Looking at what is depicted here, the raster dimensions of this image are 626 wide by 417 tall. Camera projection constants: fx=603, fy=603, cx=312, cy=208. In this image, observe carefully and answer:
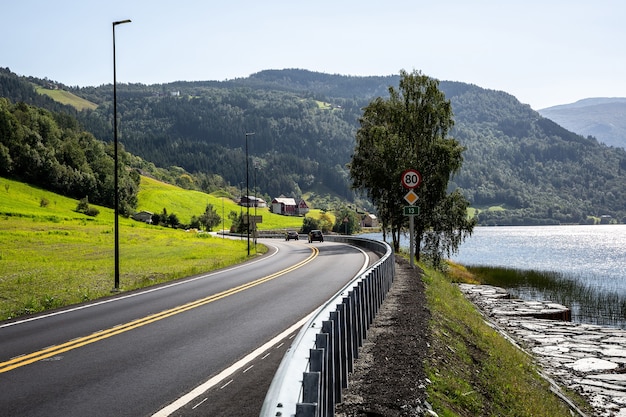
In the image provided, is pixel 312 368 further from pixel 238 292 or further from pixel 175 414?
pixel 238 292

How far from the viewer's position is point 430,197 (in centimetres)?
4081

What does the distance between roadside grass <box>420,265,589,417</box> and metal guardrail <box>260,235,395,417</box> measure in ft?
3.75

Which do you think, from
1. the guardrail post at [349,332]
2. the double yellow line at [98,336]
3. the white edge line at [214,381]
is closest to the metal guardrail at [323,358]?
the guardrail post at [349,332]

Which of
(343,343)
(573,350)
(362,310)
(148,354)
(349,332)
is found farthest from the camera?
(573,350)

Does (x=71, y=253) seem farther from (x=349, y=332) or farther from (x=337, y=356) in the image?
(x=337, y=356)

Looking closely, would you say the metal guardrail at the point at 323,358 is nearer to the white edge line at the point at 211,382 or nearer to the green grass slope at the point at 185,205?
the white edge line at the point at 211,382

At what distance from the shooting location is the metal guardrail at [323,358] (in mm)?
3668

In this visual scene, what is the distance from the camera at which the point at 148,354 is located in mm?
9383

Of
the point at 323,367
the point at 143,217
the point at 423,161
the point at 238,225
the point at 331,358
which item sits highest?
the point at 423,161

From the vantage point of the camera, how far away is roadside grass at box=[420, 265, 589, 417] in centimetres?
773

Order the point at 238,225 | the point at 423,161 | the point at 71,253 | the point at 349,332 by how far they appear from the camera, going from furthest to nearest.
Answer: the point at 238,225
the point at 71,253
the point at 423,161
the point at 349,332

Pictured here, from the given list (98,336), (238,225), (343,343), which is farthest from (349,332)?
(238,225)

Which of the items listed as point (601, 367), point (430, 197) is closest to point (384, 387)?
point (601, 367)

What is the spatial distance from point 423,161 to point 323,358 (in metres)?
38.0
